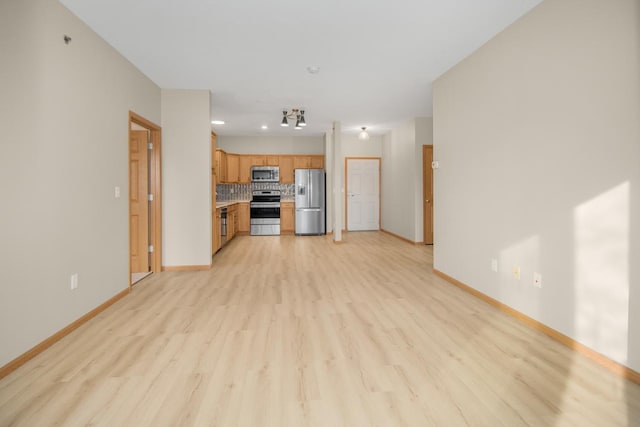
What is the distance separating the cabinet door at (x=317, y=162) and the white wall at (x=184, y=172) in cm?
447

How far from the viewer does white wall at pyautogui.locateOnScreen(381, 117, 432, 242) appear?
7070mm

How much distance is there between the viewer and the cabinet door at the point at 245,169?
29.9ft

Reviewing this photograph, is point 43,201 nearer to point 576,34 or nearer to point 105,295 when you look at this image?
point 105,295

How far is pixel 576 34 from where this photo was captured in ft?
7.99

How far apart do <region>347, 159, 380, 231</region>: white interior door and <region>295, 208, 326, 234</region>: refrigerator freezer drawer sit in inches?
47.1

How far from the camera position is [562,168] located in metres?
2.56

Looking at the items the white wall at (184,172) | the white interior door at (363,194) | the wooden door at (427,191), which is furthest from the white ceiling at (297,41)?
the white interior door at (363,194)

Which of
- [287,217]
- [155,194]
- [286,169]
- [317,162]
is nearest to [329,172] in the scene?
[317,162]

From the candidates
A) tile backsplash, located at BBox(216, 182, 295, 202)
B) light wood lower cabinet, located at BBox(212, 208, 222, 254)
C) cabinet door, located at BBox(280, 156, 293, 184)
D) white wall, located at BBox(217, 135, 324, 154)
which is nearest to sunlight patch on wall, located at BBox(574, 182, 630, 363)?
light wood lower cabinet, located at BBox(212, 208, 222, 254)

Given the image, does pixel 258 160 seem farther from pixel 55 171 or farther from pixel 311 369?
pixel 311 369

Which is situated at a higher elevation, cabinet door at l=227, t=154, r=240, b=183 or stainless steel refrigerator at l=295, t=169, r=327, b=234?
cabinet door at l=227, t=154, r=240, b=183

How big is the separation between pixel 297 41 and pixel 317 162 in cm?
581

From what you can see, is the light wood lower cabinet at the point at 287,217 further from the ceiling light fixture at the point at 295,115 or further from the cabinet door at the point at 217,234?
the ceiling light fixture at the point at 295,115

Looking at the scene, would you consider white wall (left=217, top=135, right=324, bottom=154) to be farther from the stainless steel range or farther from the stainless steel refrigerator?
the stainless steel range
